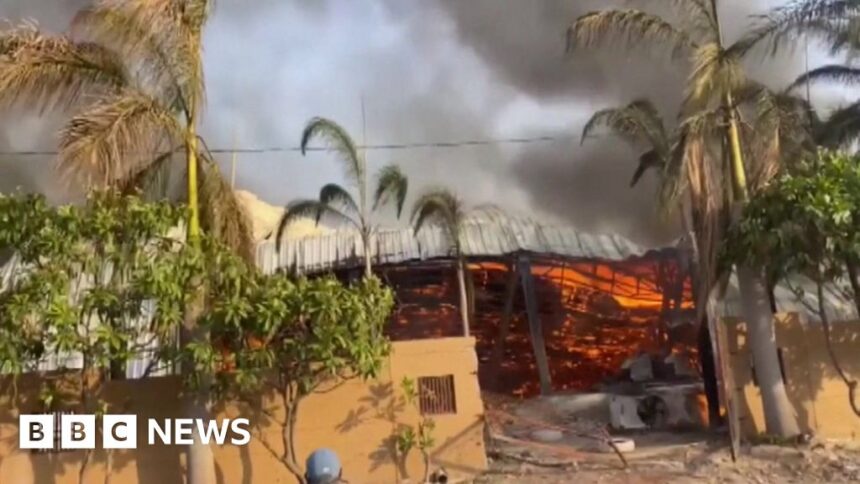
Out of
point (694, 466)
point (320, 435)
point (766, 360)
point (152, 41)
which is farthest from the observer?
point (766, 360)

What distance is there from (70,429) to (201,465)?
5.98 ft

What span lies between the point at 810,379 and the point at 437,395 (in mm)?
5573

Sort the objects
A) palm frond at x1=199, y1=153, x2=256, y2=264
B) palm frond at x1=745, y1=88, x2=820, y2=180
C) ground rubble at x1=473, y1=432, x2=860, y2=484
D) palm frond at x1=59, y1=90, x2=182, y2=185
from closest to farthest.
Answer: palm frond at x1=59, y1=90, x2=182, y2=185 < ground rubble at x1=473, y1=432, x2=860, y2=484 < palm frond at x1=199, y1=153, x2=256, y2=264 < palm frond at x1=745, y1=88, x2=820, y2=180

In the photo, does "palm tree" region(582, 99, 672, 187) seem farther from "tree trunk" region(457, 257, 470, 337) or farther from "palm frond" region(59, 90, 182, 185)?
"palm frond" region(59, 90, 182, 185)

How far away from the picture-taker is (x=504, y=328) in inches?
891

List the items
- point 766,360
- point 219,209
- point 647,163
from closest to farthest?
point 219,209 → point 766,360 → point 647,163

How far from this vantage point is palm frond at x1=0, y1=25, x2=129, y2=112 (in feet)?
34.9

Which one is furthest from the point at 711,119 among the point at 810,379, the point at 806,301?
the point at 806,301

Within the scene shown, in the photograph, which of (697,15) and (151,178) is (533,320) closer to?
(697,15)

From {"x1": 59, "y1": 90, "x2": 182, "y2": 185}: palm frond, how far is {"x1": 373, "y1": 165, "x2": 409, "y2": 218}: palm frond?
6.27 metres

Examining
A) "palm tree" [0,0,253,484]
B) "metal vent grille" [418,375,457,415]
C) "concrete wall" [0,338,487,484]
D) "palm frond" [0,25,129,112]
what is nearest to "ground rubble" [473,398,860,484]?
"concrete wall" [0,338,487,484]

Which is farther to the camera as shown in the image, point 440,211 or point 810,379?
point 440,211

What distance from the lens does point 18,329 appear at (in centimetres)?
1034

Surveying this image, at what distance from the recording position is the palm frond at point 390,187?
681 inches
